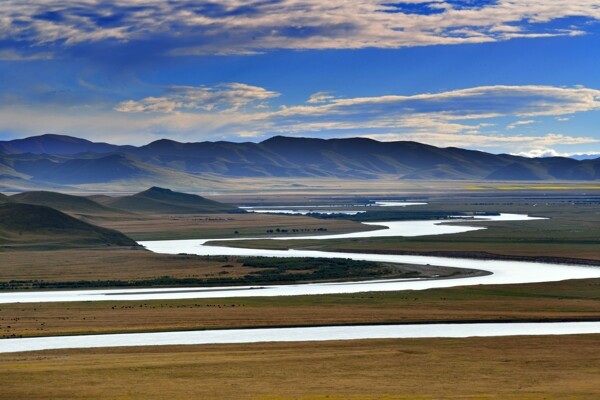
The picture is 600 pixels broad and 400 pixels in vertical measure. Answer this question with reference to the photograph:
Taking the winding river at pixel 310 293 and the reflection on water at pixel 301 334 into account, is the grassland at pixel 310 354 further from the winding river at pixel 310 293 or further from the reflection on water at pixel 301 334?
the winding river at pixel 310 293

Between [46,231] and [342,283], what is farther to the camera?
[46,231]

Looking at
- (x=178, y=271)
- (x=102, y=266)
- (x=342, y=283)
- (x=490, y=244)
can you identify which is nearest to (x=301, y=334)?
(x=342, y=283)

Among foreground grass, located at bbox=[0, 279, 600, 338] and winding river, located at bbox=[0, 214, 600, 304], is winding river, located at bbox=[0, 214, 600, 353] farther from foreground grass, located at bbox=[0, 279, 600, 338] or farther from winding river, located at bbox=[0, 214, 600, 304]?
foreground grass, located at bbox=[0, 279, 600, 338]

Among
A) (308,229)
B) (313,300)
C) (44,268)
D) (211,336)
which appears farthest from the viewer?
(308,229)

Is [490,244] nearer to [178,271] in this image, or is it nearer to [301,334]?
[178,271]

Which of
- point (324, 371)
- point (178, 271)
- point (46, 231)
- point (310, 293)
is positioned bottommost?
point (310, 293)

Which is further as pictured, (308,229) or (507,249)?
(308,229)

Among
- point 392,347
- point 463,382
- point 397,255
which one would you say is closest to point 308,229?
point 397,255

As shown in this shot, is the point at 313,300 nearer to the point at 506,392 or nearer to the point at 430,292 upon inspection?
the point at 430,292
